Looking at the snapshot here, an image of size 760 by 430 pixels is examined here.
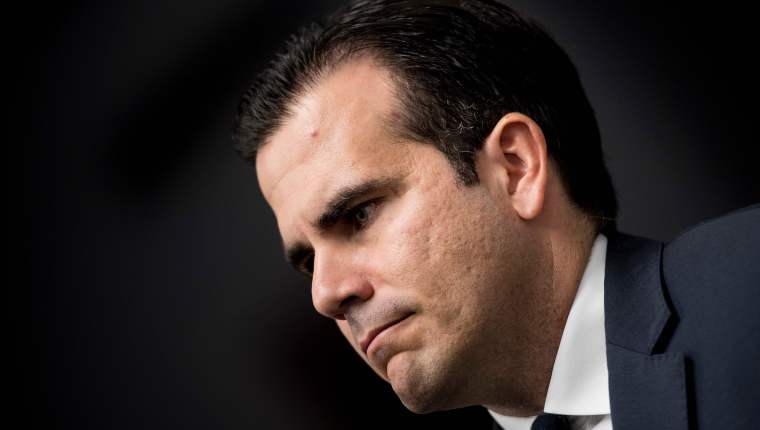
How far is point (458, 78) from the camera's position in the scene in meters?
1.71

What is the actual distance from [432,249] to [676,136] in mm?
1208

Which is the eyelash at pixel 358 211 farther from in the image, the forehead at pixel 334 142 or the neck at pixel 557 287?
the neck at pixel 557 287

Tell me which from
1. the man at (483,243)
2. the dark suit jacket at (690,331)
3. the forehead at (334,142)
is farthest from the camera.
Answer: the forehead at (334,142)

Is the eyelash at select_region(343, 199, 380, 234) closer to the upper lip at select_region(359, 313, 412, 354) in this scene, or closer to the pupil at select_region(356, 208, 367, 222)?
the pupil at select_region(356, 208, 367, 222)

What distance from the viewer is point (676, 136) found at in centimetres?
238

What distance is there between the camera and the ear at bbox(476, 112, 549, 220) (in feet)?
5.34

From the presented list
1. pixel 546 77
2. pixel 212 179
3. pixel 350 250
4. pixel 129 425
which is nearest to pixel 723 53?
pixel 546 77

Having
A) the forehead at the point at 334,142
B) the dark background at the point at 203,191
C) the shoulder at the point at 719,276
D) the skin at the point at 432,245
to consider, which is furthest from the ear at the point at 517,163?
the dark background at the point at 203,191

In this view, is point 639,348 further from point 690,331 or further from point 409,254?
point 409,254

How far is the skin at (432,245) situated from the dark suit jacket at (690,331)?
0.50 ft

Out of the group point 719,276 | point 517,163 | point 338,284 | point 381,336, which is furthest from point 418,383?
point 719,276

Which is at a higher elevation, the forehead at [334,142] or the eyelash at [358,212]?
the forehead at [334,142]

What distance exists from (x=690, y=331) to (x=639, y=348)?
0.10 meters

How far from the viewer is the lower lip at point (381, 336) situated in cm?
157
